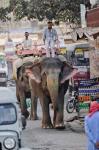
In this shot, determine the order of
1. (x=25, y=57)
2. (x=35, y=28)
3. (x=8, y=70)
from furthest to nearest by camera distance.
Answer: (x=35, y=28)
(x=8, y=70)
(x=25, y=57)

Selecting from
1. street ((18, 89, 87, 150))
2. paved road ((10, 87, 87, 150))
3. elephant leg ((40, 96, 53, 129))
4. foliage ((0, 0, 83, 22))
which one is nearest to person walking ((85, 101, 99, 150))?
paved road ((10, 87, 87, 150))

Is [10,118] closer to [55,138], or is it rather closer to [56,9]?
[55,138]

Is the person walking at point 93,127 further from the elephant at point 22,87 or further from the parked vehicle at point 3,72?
the parked vehicle at point 3,72

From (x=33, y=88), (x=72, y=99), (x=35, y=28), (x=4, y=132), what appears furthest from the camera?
(x=35, y=28)

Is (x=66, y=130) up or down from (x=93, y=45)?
down

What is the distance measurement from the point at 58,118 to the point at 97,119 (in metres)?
9.55

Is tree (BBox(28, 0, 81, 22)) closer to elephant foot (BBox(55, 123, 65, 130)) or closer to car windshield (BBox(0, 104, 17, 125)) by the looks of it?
elephant foot (BBox(55, 123, 65, 130))

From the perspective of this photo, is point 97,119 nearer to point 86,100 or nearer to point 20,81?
point 86,100

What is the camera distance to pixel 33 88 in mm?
21578

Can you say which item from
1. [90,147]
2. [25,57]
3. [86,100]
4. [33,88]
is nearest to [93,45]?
[86,100]

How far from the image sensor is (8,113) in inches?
464

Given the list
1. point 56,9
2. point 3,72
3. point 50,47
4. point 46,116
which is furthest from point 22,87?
point 3,72

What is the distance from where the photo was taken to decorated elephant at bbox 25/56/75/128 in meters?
19.1

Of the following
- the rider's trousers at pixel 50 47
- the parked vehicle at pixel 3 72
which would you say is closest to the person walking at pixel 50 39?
the rider's trousers at pixel 50 47
